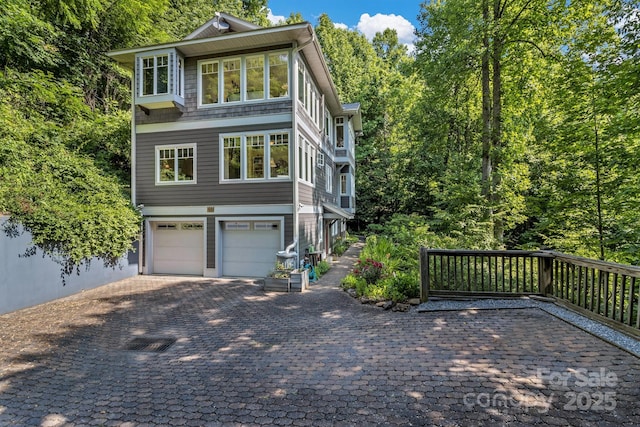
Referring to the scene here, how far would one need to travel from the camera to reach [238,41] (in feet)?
33.6

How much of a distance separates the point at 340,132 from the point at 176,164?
11.2 meters

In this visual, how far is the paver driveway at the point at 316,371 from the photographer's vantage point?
323cm

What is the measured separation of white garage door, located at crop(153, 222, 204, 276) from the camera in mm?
11375

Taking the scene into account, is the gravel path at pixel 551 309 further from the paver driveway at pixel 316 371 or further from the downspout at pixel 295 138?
the downspout at pixel 295 138

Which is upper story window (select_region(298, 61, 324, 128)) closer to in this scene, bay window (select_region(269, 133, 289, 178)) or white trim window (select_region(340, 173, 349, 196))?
bay window (select_region(269, 133, 289, 178))

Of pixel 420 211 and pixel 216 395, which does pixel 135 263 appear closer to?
pixel 216 395

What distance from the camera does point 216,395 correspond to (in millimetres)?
3705

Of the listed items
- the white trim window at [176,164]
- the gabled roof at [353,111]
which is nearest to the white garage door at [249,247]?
the white trim window at [176,164]

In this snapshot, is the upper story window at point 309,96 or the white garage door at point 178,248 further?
the white garage door at point 178,248

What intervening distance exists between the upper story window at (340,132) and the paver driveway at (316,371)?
46.9ft

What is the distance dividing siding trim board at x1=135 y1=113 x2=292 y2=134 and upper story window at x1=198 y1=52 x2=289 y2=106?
66 cm

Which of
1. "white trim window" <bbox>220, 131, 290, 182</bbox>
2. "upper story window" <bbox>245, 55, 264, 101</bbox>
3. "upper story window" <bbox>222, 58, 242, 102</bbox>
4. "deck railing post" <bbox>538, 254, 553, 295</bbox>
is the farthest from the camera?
"upper story window" <bbox>222, 58, 242, 102</bbox>

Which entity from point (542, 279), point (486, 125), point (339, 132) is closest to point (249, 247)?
point (542, 279)

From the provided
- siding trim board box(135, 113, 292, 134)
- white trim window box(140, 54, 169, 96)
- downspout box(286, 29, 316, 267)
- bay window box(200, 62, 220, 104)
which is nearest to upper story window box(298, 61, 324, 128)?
downspout box(286, 29, 316, 267)
